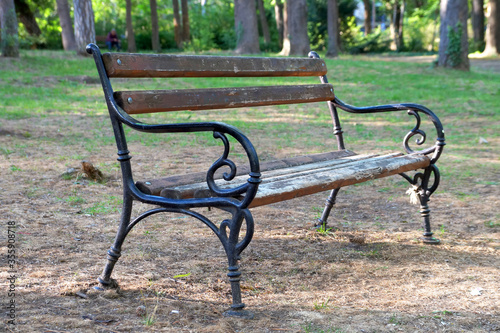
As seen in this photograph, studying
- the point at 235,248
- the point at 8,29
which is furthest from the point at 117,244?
the point at 8,29

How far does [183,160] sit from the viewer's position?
593cm

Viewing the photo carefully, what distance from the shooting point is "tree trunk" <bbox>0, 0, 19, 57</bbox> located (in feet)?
40.7

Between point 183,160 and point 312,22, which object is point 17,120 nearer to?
point 183,160

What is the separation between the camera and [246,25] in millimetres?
18703

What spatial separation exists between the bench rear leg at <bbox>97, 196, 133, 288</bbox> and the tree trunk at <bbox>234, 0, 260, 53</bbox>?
1664 cm

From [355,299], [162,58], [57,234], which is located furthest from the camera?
[57,234]

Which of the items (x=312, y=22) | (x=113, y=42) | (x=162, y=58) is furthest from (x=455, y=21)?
(x=113, y=42)

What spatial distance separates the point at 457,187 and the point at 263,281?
295 centimetres

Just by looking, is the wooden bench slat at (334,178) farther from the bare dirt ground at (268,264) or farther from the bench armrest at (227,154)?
the bare dirt ground at (268,264)

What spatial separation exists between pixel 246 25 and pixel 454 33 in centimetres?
721

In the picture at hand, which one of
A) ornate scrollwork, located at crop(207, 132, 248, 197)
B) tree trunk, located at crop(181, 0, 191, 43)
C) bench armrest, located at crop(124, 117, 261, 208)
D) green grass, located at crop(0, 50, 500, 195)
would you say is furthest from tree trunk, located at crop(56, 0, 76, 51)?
ornate scrollwork, located at crop(207, 132, 248, 197)

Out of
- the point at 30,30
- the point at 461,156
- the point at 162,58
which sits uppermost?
the point at 30,30

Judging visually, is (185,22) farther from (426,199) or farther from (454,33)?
(426,199)

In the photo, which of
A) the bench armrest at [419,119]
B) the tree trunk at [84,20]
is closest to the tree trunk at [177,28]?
the tree trunk at [84,20]
